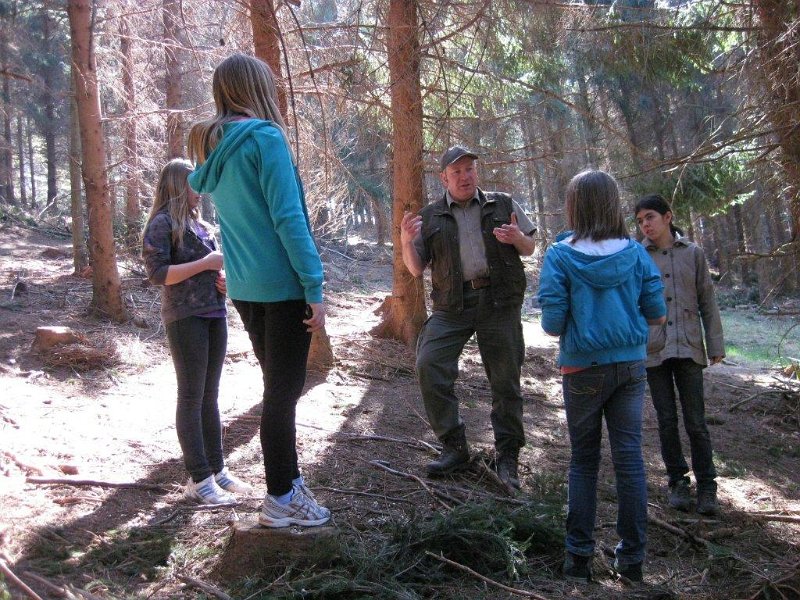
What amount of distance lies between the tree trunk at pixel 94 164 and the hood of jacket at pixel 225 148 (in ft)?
21.9

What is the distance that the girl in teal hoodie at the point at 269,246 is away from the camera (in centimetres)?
295

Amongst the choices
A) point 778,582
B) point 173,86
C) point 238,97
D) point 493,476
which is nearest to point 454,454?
point 493,476

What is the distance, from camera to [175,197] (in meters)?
3.99

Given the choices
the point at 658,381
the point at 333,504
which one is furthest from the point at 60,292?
the point at 658,381

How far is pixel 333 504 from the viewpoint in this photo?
380 centimetres

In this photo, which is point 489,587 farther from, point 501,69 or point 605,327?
point 501,69

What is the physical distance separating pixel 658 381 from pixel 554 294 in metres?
1.84

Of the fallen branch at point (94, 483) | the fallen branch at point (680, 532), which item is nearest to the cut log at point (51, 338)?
the fallen branch at point (94, 483)

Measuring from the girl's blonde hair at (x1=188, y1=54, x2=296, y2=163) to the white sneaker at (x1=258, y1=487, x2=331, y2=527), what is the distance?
1.58 m

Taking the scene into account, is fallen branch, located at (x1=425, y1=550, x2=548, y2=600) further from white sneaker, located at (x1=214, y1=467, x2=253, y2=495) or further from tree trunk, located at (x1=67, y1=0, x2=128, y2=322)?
tree trunk, located at (x1=67, y1=0, x2=128, y2=322)

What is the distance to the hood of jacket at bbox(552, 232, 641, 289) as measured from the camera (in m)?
3.29

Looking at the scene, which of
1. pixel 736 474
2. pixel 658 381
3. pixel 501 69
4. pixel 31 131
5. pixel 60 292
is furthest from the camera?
pixel 31 131

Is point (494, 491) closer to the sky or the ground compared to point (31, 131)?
closer to the ground

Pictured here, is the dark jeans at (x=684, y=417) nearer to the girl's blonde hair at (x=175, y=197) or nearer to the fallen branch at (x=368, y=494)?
the fallen branch at (x=368, y=494)
